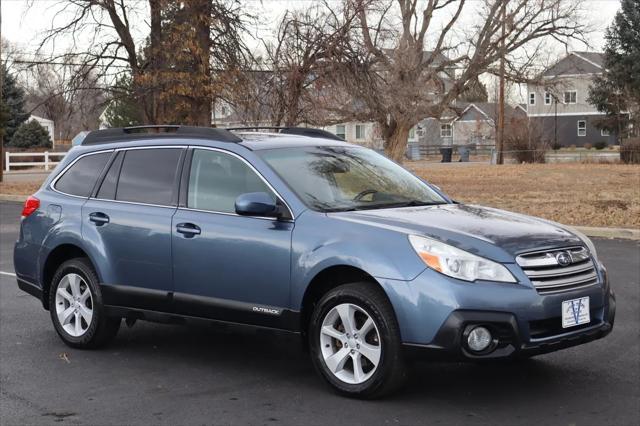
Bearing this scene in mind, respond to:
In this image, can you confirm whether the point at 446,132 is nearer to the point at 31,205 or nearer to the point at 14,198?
the point at 14,198

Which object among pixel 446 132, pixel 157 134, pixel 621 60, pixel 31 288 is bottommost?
pixel 31 288

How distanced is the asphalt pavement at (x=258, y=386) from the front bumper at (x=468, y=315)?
0.40 m

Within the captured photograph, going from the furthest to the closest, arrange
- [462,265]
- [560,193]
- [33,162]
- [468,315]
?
[33,162]
[560,193]
[462,265]
[468,315]

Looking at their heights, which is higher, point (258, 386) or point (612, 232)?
point (612, 232)

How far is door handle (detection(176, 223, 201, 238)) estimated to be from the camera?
21.1 feet

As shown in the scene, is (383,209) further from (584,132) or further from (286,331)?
(584,132)

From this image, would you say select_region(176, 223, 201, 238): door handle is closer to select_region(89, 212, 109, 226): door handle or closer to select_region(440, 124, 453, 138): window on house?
select_region(89, 212, 109, 226): door handle

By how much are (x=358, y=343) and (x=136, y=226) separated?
2060mm

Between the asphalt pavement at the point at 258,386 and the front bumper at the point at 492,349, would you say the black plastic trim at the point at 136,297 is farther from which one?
the front bumper at the point at 492,349

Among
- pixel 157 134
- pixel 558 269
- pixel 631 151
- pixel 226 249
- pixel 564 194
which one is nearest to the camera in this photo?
pixel 558 269

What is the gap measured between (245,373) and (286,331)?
26.9 inches

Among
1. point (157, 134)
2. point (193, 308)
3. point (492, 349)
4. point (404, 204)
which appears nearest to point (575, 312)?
point (492, 349)

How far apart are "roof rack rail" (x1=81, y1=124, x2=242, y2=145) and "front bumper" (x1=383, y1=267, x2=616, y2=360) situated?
193cm

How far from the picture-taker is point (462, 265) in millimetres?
5355
